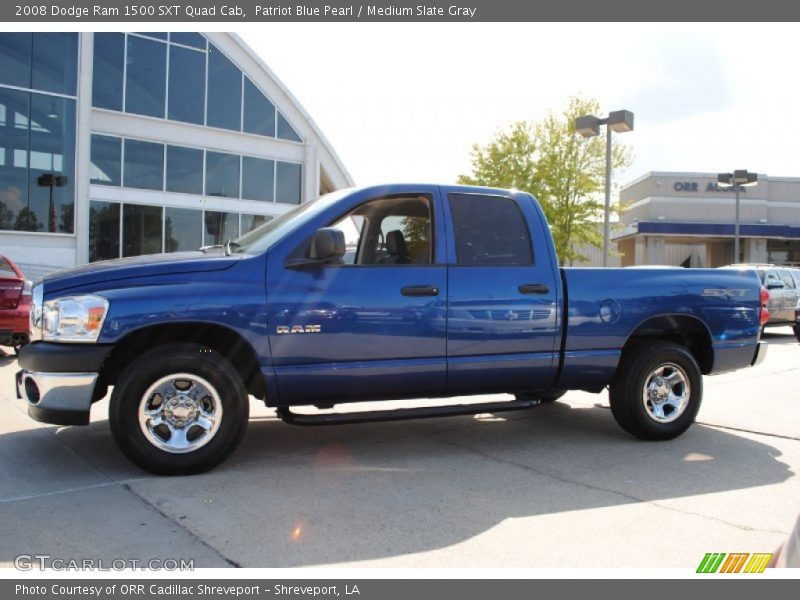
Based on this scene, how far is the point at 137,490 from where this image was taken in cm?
420

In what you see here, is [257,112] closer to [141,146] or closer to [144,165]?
[141,146]

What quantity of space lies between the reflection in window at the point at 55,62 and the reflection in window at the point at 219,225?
249 inches

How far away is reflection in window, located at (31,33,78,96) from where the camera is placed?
759 inches

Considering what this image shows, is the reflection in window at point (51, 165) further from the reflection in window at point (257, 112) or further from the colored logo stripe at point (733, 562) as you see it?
the colored logo stripe at point (733, 562)

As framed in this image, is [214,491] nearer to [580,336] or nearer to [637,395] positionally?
[580,336]

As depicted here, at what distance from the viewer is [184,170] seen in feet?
80.1

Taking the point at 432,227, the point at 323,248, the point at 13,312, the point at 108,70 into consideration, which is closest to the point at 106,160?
the point at 108,70

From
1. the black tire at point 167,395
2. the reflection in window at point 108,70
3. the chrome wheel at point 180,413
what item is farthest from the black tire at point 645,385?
the reflection in window at point 108,70

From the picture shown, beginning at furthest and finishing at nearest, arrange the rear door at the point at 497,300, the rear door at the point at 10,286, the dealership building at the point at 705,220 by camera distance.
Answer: the dealership building at the point at 705,220 → the rear door at the point at 10,286 → the rear door at the point at 497,300

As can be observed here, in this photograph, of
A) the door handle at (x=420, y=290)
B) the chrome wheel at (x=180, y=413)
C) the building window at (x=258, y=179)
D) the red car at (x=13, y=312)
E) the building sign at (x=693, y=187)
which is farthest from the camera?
the building sign at (x=693, y=187)

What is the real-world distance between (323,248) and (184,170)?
70.4 feet

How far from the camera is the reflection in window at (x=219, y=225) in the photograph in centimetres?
2497

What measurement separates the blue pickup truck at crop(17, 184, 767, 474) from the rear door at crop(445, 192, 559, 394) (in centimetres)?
1

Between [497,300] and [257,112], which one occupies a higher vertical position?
[257,112]
